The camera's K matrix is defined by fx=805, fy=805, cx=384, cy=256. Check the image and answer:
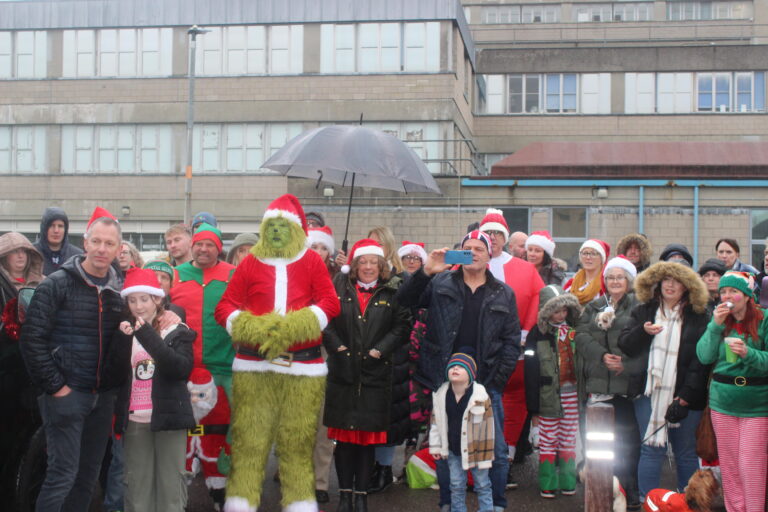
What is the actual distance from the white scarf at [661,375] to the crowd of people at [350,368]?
0.05 feet

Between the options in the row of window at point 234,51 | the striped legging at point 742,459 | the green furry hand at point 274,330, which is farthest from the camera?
the row of window at point 234,51

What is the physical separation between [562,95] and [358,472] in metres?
29.5

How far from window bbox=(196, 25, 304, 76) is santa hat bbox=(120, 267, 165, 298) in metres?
25.8

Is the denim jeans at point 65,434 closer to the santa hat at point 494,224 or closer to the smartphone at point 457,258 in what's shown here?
the smartphone at point 457,258

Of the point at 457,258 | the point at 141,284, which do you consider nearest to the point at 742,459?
the point at 457,258

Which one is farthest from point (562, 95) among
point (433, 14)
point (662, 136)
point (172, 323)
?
point (172, 323)

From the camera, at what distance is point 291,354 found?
5.73 m

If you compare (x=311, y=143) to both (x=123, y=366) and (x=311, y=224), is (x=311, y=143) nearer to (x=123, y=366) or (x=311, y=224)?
(x=311, y=224)

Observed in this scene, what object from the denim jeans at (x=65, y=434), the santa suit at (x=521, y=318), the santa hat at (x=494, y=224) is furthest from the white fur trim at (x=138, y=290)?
the santa hat at (x=494, y=224)

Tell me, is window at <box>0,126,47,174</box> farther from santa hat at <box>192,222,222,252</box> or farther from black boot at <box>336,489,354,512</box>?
black boot at <box>336,489,354,512</box>

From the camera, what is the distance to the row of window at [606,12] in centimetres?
4662

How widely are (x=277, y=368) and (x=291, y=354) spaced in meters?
0.14

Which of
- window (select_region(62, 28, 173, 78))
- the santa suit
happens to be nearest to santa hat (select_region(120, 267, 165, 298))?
the santa suit

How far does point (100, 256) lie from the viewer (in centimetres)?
506
